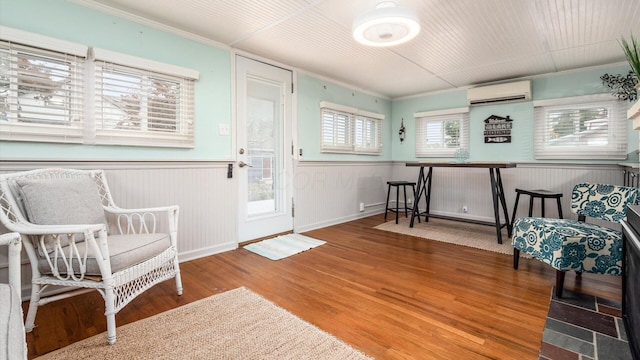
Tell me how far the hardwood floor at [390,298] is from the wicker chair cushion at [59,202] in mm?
611

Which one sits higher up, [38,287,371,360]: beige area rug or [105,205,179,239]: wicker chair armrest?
[105,205,179,239]: wicker chair armrest

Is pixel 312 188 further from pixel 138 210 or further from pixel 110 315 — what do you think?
pixel 110 315

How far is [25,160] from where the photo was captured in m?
1.99

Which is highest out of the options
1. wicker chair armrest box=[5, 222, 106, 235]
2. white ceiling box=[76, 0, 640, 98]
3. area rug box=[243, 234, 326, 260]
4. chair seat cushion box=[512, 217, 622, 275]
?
white ceiling box=[76, 0, 640, 98]

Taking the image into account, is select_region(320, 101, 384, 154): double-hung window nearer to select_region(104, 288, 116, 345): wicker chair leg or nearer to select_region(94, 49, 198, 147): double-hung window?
select_region(94, 49, 198, 147): double-hung window

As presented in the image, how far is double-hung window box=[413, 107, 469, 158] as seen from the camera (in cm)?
475

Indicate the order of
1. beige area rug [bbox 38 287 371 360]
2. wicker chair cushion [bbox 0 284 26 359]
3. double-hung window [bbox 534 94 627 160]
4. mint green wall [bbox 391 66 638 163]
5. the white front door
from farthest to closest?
1. mint green wall [bbox 391 66 638 163]
2. double-hung window [bbox 534 94 627 160]
3. the white front door
4. beige area rug [bbox 38 287 371 360]
5. wicker chair cushion [bbox 0 284 26 359]

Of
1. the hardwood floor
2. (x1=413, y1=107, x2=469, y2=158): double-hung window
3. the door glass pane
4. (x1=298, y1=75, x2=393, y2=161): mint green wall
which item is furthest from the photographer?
(x1=413, y1=107, x2=469, y2=158): double-hung window

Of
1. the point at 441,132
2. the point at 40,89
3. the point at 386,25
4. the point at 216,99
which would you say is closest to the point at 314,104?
the point at 216,99

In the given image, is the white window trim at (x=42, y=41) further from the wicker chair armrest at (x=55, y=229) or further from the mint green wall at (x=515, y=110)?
the mint green wall at (x=515, y=110)

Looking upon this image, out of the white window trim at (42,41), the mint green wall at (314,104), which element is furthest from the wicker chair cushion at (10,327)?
the mint green wall at (314,104)

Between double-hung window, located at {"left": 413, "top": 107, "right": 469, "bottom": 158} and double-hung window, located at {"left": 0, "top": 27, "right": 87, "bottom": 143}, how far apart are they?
15.5 feet

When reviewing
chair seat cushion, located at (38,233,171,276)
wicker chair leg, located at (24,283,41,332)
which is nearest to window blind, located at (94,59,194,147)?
chair seat cushion, located at (38,233,171,276)

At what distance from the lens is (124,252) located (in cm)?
163
